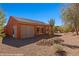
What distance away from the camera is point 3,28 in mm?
6145

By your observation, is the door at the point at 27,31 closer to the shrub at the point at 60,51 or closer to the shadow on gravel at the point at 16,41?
the shadow on gravel at the point at 16,41

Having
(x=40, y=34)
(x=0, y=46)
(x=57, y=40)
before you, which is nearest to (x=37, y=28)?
(x=40, y=34)

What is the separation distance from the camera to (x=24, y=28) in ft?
20.4

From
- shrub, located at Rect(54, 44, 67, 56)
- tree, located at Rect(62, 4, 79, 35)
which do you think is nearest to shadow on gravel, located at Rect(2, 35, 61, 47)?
shrub, located at Rect(54, 44, 67, 56)

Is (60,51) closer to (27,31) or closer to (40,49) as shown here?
(40,49)

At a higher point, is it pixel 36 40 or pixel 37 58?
pixel 36 40

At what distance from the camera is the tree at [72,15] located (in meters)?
6.14

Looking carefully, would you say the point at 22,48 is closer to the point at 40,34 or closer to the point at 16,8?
the point at 40,34

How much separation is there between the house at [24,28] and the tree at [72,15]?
48 centimetres

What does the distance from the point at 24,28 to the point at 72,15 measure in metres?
1.21

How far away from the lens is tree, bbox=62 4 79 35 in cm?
614

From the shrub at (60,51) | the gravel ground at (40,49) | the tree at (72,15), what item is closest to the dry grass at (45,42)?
the gravel ground at (40,49)

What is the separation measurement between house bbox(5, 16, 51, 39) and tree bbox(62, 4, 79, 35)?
475mm

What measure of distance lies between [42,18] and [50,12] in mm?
243
